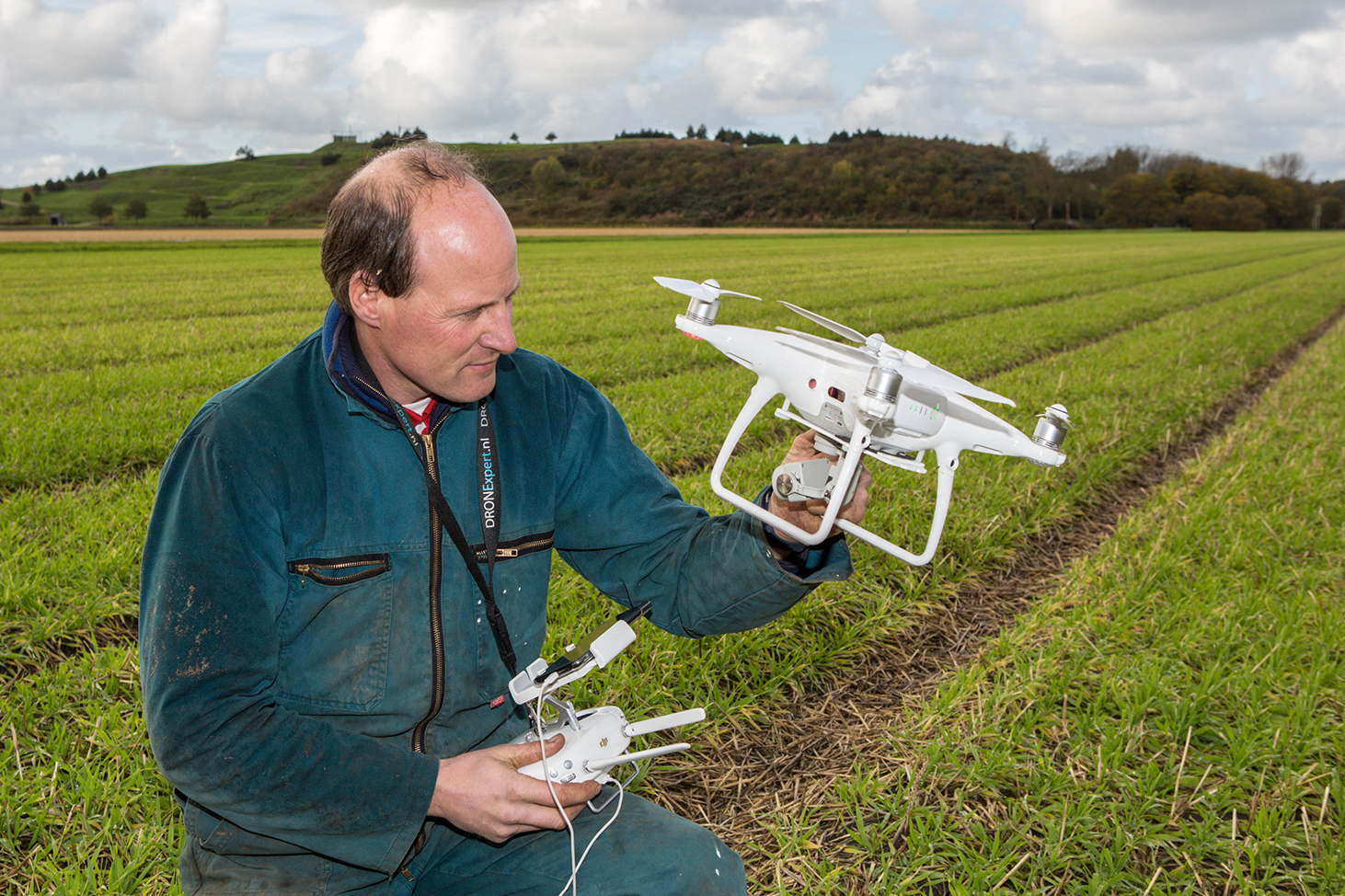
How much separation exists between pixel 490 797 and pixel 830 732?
6.43ft

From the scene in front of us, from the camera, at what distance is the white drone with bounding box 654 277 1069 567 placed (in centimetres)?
168

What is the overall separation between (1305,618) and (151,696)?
456 centimetres

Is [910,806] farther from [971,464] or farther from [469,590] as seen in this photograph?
[971,464]

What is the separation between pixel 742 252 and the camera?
3519 cm

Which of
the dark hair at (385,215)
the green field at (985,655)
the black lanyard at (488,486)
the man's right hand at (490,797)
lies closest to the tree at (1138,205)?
the green field at (985,655)

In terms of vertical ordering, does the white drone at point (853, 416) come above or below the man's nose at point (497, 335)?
below

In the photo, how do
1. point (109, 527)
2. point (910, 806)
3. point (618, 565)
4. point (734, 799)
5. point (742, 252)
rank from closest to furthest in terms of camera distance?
point (618, 565), point (910, 806), point (734, 799), point (109, 527), point (742, 252)

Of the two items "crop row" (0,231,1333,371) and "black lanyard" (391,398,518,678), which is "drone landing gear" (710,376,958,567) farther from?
"crop row" (0,231,1333,371)

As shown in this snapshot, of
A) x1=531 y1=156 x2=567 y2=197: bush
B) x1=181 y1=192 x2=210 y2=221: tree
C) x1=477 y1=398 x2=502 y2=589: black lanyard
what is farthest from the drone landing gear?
x1=531 y1=156 x2=567 y2=197: bush

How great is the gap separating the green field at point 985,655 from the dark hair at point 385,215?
178 centimetres

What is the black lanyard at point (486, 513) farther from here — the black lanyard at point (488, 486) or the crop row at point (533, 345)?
the crop row at point (533, 345)

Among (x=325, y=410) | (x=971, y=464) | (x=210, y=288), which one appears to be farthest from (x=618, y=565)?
(x=210, y=288)

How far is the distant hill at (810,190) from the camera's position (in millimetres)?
86812

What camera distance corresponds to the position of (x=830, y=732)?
11.1 feet
